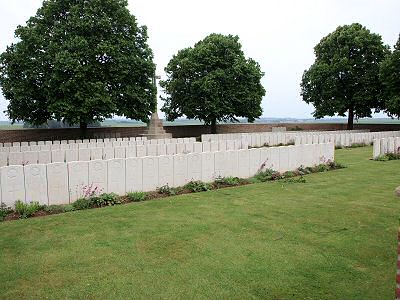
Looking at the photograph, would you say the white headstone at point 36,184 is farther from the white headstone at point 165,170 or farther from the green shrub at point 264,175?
the green shrub at point 264,175

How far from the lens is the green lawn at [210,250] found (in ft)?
13.7

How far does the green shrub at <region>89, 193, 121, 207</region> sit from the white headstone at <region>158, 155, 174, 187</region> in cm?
167

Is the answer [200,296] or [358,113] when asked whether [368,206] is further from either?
[358,113]

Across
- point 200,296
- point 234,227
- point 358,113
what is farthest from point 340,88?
point 200,296

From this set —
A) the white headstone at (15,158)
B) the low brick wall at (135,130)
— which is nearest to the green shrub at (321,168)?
the white headstone at (15,158)

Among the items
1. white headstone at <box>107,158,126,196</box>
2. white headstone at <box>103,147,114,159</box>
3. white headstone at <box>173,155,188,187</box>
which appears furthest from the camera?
white headstone at <box>103,147,114,159</box>

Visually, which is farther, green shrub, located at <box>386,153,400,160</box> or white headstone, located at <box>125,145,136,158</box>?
green shrub, located at <box>386,153,400,160</box>

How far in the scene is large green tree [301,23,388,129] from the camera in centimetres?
3522

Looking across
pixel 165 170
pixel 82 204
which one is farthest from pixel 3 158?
pixel 165 170

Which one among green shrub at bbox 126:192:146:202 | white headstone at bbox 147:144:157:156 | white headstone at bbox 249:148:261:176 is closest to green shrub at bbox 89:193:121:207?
green shrub at bbox 126:192:146:202

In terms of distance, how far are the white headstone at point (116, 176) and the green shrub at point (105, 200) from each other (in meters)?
0.49

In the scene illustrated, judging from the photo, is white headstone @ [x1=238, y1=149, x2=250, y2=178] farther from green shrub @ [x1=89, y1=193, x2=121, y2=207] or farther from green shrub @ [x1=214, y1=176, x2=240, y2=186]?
green shrub @ [x1=89, y1=193, x2=121, y2=207]

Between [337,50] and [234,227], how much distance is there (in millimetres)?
35467

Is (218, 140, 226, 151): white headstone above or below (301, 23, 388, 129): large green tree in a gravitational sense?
below
